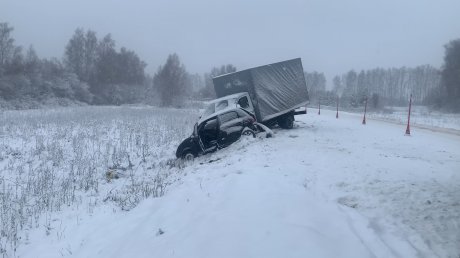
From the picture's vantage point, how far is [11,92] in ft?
165

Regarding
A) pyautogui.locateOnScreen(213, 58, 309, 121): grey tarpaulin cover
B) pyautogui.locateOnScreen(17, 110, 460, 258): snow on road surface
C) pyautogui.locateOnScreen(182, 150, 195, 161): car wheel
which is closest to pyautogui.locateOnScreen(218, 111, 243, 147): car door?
pyautogui.locateOnScreen(182, 150, 195, 161): car wheel

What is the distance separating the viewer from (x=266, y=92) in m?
18.1

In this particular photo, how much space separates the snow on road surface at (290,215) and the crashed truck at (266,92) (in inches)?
274

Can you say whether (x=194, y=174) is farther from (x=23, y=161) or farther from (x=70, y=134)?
(x=70, y=134)

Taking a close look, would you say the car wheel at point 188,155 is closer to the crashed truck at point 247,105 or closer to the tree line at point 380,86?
the crashed truck at point 247,105

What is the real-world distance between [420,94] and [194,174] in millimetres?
122170

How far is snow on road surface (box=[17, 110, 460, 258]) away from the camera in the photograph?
5125mm

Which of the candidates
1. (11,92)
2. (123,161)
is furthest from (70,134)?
(11,92)

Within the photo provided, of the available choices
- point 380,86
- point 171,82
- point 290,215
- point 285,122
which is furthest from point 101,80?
point 380,86

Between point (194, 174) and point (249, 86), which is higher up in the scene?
point (249, 86)

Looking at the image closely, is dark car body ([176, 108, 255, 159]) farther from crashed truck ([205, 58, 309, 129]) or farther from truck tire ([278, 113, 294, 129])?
truck tire ([278, 113, 294, 129])

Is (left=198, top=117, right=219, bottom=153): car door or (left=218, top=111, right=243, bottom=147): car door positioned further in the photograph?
(left=218, top=111, right=243, bottom=147): car door

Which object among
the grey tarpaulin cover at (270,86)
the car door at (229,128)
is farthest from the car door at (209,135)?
the grey tarpaulin cover at (270,86)

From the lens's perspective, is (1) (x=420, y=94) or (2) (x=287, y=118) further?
(1) (x=420, y=94)
